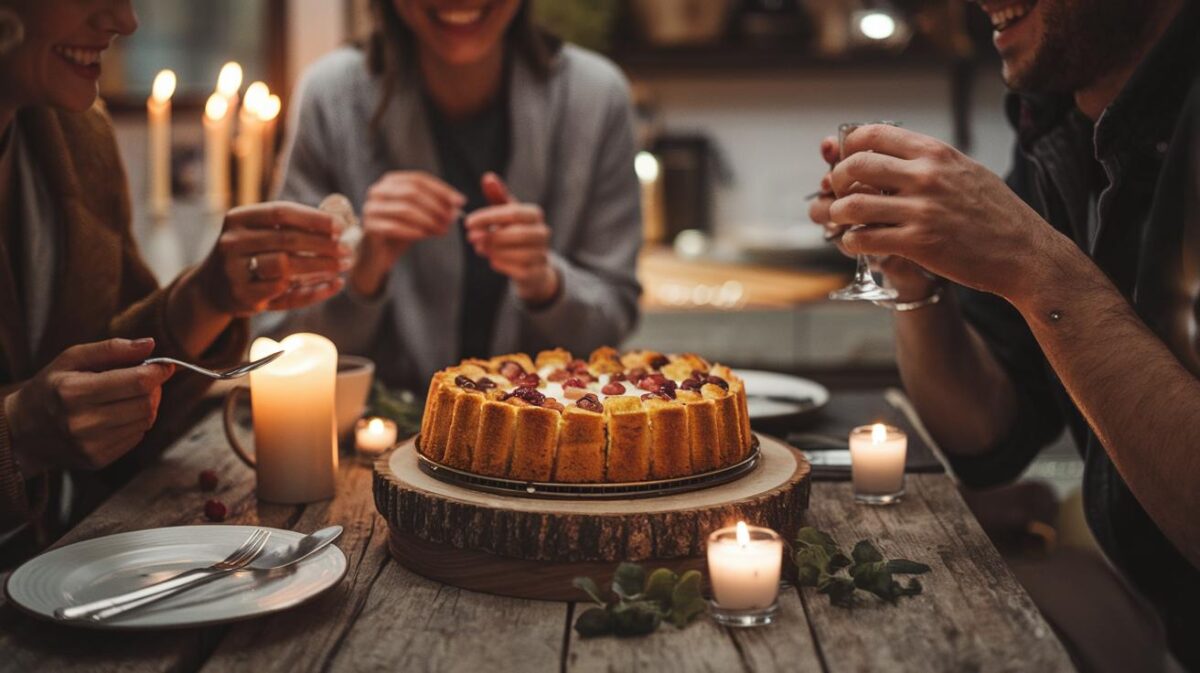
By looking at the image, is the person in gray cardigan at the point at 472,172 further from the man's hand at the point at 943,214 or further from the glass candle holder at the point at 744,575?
the glass candle holder at the point at 744,575

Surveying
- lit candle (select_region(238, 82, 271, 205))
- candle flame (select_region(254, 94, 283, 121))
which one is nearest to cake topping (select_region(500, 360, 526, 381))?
candle flame (select_region(254, 94, 283, 121))

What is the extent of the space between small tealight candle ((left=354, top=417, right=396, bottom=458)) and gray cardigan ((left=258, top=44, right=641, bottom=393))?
0.75 metres

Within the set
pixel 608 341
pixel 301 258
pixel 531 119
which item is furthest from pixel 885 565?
pixel 531 119

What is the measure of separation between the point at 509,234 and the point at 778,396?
2.08 feet

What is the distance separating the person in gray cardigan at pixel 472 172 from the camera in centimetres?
269

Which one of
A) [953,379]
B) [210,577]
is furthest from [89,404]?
[953,379]

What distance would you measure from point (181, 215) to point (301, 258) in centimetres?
274

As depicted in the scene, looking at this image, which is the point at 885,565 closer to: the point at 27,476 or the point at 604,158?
the point at 27,476

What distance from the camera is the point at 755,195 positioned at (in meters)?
4.72

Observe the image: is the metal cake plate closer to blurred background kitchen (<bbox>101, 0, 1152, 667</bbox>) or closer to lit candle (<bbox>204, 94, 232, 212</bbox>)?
lit candle (<bbox>204, 94, 232, 212</bbox>)

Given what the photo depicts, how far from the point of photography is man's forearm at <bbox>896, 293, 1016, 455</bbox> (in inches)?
79.1

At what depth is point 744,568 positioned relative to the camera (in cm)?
124

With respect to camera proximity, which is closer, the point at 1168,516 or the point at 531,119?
the point at 1168,516

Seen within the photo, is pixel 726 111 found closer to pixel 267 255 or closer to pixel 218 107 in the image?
pixel 218 107
